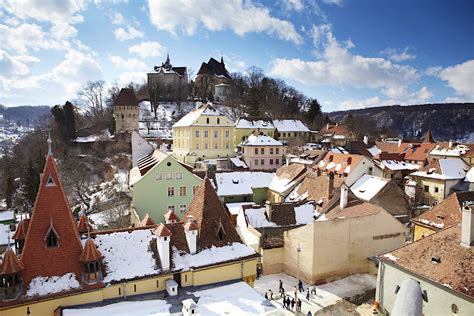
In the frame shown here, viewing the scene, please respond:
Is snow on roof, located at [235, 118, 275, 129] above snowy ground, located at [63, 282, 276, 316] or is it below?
above

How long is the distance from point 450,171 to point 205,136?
115ft

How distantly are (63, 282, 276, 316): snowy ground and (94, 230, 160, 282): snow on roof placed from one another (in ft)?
4.07

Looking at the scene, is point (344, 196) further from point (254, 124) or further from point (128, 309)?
point (254, 124)

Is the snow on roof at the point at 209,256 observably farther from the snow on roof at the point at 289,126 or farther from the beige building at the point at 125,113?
the beige building at the point at 125,113

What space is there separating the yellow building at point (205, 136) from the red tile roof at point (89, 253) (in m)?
39.4

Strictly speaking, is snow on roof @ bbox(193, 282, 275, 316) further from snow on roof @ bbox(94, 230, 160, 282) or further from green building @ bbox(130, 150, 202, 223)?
green building @ bbox(130, 150, 202, 223)

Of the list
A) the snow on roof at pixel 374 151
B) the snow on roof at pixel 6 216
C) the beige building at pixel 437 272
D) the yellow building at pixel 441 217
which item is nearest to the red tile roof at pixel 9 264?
the beige building at pixel 437 272

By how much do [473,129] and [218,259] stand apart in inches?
7071

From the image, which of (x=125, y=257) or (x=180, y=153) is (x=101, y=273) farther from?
(x=180, y=153)

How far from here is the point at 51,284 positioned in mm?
13562

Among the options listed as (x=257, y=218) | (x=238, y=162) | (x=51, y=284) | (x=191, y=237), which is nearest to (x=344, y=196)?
(x=257, y=218)

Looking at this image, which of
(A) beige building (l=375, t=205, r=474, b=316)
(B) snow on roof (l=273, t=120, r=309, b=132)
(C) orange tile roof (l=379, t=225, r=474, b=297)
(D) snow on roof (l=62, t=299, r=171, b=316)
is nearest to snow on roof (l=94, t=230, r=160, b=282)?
(D) snow on roof (l=62, t=299, r=171, b=316)

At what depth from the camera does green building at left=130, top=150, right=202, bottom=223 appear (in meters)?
30.6

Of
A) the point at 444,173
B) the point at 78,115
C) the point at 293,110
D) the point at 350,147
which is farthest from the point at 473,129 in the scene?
the point at 78,115
